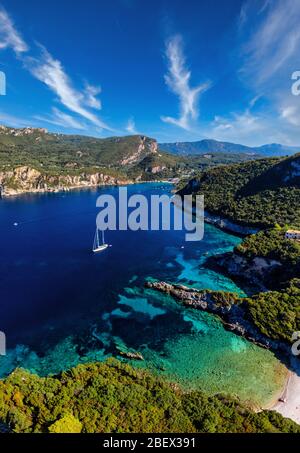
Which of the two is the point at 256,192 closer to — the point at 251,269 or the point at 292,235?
the point at 292,235

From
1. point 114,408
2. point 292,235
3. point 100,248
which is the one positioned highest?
point 292,235

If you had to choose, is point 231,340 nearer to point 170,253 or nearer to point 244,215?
point 170,253

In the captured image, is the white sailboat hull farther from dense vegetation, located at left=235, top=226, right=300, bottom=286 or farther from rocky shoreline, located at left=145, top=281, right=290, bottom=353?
dense vegetation, located at left=235, top=226, right=300, bottom=286

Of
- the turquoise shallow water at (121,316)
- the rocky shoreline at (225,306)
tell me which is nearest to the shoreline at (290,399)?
the turquoise shallow water at (121,316)

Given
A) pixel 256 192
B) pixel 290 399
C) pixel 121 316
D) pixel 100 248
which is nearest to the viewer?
pixel 290 399

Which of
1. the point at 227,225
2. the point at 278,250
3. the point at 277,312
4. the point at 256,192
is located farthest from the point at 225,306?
the point at 256,192

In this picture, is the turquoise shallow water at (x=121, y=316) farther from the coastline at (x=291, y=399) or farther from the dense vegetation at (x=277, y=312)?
the dense vegetation at (x=277, y=312)
